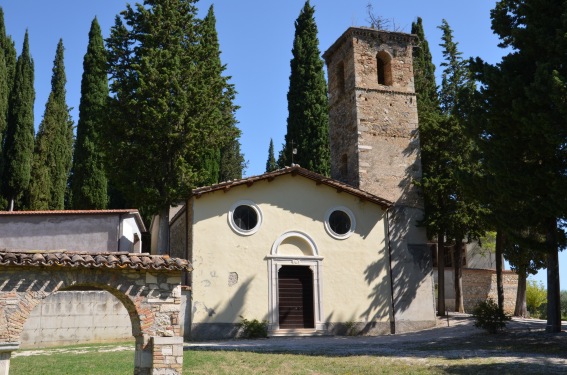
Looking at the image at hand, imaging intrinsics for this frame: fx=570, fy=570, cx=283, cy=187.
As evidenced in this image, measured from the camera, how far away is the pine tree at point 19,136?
27.2 metres

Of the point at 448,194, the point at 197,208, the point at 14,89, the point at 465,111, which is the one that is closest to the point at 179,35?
the point at 197,208

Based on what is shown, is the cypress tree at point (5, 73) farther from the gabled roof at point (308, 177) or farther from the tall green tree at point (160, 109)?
the gabled roof at point (308, 177)

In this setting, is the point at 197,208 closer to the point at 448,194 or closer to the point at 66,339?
the point at 66,339

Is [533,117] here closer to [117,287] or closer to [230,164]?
[117,287]

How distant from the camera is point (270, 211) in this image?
18672mm

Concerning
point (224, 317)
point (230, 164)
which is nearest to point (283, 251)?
point (224, 317)

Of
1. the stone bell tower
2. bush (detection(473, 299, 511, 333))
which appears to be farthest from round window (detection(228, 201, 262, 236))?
bush (detection(473, 299, 511, 333))

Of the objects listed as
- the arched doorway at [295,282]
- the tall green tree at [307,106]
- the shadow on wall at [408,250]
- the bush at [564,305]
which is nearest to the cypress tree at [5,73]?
the tall green tree at [307,106]

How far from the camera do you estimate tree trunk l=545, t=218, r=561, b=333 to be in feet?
48.5

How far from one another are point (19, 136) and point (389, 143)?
18.1 meters

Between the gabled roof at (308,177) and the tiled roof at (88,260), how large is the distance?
835 centimetres

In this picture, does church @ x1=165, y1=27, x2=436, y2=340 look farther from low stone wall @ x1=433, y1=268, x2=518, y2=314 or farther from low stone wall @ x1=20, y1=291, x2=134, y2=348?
low stone wall @ x1=433, y1=268, x2=518, y2=314

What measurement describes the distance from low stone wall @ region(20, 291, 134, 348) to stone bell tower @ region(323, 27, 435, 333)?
9.07 metres

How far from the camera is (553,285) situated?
49.2ft
